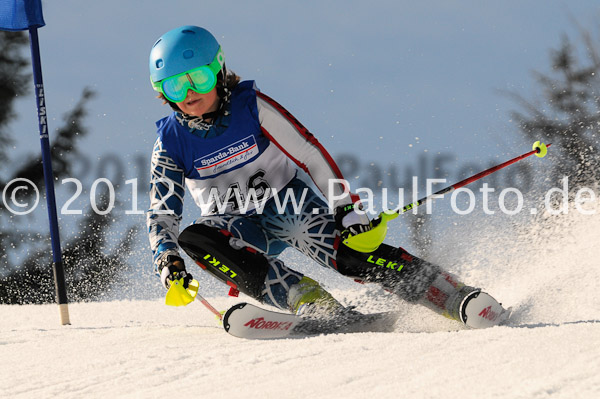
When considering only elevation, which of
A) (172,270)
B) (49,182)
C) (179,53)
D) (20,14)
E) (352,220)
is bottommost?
(172,270)

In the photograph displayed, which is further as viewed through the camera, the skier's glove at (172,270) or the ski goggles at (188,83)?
the ski goggles at (188,83)

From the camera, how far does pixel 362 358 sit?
2.42 m

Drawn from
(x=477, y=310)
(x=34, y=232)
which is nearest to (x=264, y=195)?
(x=477, y=310)

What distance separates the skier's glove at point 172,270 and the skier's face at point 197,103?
736 millimetres

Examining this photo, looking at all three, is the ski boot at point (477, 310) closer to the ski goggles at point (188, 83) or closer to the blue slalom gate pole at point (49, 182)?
the ski goggles at point (188, 83)

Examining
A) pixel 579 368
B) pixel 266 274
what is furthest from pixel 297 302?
pixel 579 368

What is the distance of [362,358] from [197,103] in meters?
1.62

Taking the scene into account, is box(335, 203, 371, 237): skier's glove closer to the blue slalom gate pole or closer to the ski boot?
the ski boot

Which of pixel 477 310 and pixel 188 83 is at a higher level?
pixel 188 83

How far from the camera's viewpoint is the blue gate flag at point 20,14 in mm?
5414

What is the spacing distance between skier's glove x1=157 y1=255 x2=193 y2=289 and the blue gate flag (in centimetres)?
305

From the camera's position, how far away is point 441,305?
3.38 m

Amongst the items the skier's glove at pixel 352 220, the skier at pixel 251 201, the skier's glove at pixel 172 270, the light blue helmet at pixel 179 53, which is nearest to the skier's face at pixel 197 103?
the skier at pixel 251 201

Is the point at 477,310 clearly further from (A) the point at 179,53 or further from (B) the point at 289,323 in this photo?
(A) the point at 179,53
